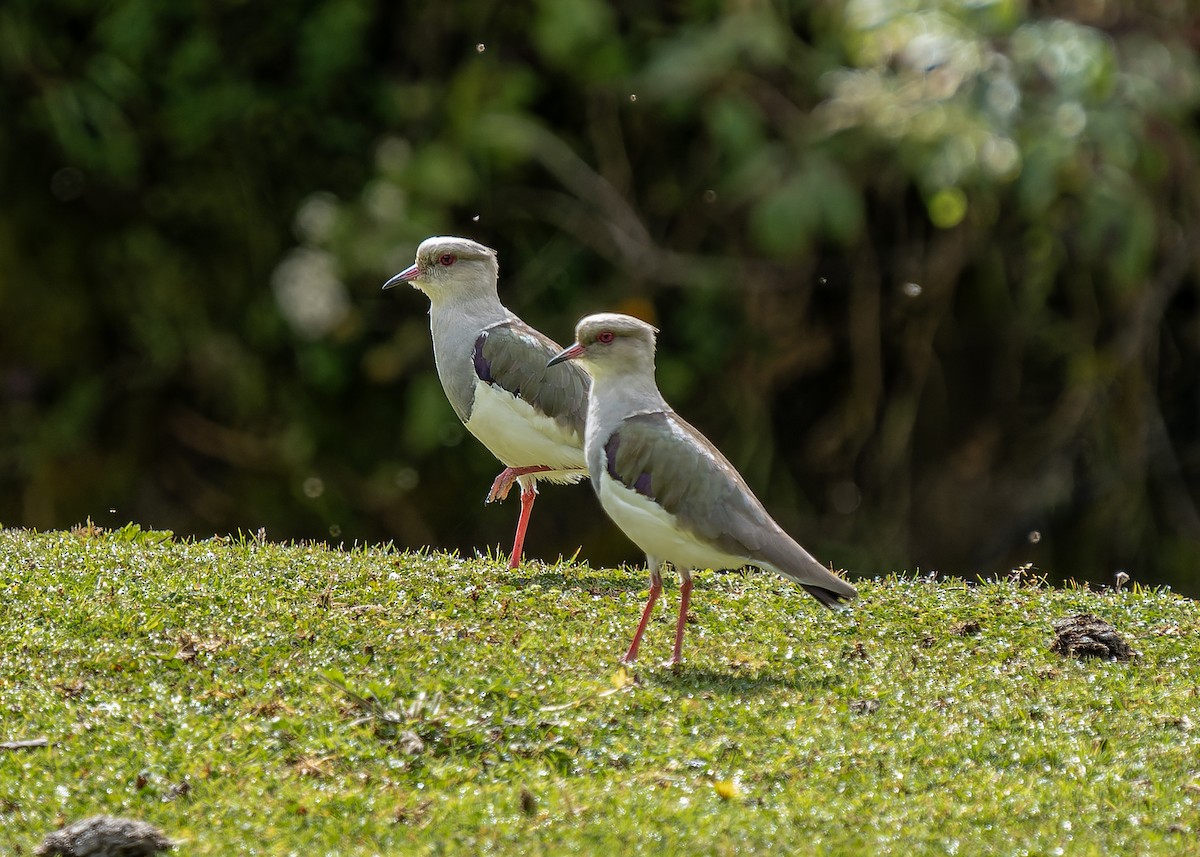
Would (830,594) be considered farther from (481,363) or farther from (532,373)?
(481,363)

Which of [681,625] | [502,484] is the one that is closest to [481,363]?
[502,484]

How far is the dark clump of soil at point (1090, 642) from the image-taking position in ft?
24.6

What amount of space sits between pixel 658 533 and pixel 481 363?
83.4 inches

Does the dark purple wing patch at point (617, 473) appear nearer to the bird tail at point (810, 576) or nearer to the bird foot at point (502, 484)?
the bird tail at point (810, 576)

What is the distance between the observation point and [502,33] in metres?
14.0

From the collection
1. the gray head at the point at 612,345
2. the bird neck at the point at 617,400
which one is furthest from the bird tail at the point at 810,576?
the gray head at the point at 612,345

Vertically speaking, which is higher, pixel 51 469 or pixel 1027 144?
pixel 1027 144

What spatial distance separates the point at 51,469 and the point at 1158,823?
11466mm

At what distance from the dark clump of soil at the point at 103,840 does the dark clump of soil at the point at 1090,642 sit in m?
4.17

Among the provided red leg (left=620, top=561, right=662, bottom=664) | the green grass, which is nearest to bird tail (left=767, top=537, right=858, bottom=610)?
the green grass

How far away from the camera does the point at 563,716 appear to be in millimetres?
6430

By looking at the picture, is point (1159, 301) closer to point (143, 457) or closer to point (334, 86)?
point (334, 86)

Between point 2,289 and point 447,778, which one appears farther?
point 2,289

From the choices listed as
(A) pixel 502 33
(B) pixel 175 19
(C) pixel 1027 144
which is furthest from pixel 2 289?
(C) pixel 1027 144
